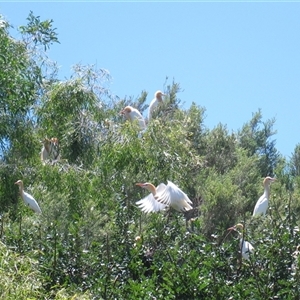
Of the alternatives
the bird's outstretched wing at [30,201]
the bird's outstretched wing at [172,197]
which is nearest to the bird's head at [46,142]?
the bird's outstretched wing at [30,201]

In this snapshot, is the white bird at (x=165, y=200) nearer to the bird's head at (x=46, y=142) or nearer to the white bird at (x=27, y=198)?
the white bird at (x=27, y=198)

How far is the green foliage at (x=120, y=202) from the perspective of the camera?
8.14m

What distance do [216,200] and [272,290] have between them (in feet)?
30.7

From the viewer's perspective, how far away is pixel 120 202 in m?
11.1

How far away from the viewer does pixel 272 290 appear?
7.99 metres

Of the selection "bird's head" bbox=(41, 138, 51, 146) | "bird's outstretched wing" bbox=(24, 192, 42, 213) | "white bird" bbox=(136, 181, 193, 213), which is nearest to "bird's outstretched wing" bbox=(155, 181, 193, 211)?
"white bird" bbox=(136, 181, 193, 213)

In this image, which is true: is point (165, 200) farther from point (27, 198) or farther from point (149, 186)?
point (27, 198)

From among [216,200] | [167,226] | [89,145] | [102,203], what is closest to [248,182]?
[216,200]

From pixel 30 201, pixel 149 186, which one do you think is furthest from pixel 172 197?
pixel 30 201

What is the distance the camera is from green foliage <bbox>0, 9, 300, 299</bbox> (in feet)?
26.7

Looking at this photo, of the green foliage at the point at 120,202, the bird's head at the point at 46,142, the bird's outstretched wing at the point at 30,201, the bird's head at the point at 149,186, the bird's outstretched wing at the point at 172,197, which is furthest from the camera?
the bird's head at the point at 46,142

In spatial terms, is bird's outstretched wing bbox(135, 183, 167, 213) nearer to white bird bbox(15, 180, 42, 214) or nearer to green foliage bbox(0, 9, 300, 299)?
green foliage bbox(0, 9, 300, 299)

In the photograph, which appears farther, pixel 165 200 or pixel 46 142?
pixel 46 142

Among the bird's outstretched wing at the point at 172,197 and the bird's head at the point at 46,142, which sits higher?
the bird's head at the point at 46,142
